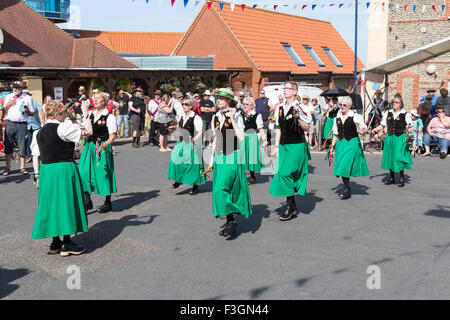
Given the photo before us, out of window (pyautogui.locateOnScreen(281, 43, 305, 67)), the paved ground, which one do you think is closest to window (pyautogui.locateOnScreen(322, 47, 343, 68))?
window (pyautogui.locateOnScreen(281, 43, 305, 67))

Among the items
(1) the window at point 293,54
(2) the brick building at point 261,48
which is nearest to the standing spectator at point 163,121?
(2) the brick building at point 261,48

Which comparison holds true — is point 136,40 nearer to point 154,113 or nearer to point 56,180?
point 154,113

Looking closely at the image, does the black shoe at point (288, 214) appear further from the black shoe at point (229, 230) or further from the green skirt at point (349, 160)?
the green skirt at point (349, 160)

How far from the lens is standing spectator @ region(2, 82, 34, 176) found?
11.6 m

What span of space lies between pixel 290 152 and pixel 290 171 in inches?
11.1

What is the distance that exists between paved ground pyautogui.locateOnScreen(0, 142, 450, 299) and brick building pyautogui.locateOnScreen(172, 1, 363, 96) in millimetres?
23374

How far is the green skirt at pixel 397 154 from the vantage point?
33.4ft

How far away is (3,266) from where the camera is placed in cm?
564

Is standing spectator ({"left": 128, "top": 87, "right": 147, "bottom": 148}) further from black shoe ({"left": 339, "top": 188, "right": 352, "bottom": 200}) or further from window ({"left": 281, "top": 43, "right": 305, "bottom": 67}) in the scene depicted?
window ({"left": 281, "top": 43, "right": 305, "bottom": 67})

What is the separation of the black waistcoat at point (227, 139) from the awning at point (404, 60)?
10.6 metres

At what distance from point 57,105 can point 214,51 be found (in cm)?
2923
